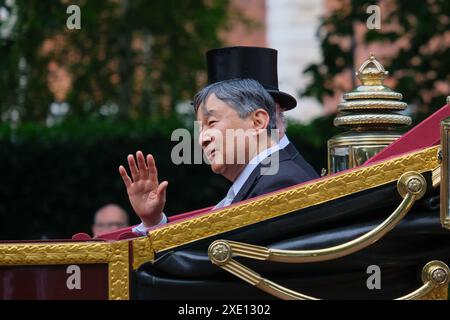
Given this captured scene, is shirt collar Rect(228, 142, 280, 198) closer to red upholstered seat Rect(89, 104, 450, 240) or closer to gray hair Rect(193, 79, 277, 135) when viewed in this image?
gray hair Rect(193, 79, 277, 135)

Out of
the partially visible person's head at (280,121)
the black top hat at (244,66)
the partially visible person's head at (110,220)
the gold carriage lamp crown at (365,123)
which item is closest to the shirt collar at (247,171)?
the partially visible person's head at (280,121)

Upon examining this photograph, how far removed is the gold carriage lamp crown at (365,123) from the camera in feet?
15.9

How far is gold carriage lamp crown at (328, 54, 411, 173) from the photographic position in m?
4.85

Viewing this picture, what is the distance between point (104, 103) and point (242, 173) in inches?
483

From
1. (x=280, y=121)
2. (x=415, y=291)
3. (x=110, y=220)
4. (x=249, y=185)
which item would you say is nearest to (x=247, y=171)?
(x=249, y=185)

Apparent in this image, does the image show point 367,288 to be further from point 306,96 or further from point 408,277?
point 306,96

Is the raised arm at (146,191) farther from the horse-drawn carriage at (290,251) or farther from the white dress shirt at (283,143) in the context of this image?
the white dress shirt at (283,143)

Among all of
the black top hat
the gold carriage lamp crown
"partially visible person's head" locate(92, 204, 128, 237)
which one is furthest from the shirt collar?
"partially visible person's head" locate(92, 204, 128, 237)

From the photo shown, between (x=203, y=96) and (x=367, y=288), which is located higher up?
(x=203, y=96)

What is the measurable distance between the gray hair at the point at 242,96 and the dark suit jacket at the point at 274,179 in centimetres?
18

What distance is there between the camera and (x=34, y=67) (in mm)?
16188

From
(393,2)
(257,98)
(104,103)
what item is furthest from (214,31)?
(257,98)
